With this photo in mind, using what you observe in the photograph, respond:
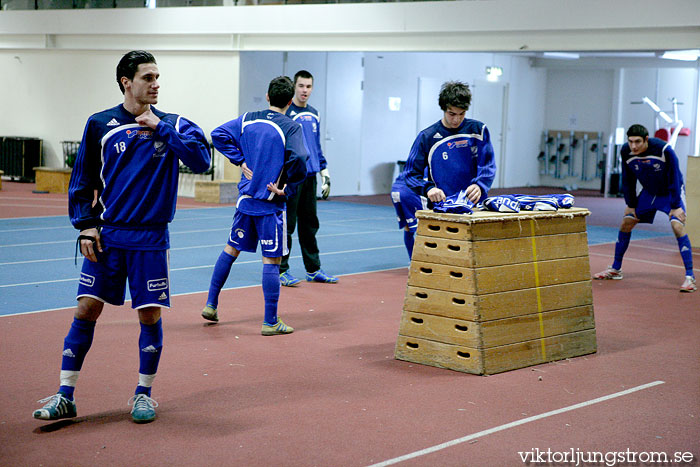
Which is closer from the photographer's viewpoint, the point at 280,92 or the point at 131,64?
the point at 131,64

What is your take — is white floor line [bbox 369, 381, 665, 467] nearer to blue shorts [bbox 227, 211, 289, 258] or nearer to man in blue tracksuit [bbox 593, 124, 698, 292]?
blue shorts [bbox 227, 211, 289, 258]

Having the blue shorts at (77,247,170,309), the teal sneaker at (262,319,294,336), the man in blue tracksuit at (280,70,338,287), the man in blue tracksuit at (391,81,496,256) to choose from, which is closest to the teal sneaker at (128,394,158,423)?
the blue shorts at (77,247,170,309)

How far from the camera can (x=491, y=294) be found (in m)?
5.68

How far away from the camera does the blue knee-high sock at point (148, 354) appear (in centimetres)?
454

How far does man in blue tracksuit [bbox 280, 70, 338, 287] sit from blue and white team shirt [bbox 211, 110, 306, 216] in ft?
7.20

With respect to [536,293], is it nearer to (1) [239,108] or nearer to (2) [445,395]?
(2) [445,395]

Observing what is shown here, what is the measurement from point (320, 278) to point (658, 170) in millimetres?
3912

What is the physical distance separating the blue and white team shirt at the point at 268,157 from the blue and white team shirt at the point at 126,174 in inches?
86.6

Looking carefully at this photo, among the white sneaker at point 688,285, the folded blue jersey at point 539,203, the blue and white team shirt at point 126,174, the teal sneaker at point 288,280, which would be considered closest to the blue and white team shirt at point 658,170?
the white sneaker at point 688,285

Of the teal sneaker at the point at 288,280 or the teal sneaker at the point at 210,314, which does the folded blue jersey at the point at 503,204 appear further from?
the teal sneaker at the point at 288,280

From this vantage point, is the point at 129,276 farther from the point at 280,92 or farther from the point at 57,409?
the point at 280,92

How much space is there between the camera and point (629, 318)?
773 cm

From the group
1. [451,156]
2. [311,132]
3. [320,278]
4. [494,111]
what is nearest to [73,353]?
[451,156]

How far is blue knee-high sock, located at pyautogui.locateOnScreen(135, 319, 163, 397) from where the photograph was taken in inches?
179
